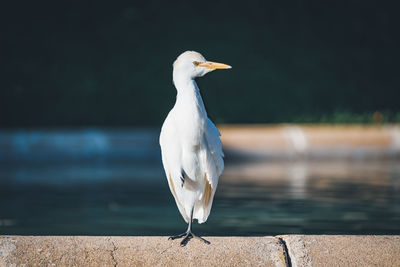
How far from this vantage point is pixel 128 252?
9.53ft

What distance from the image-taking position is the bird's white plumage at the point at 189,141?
335 centimetres

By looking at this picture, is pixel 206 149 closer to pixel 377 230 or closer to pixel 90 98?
pixel 377 230

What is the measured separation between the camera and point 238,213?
607 centimetres

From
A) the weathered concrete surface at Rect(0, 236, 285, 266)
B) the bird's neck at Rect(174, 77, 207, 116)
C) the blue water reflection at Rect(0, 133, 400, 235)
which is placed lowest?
the blue water reflection at Rect(0, 133, 400, 235)

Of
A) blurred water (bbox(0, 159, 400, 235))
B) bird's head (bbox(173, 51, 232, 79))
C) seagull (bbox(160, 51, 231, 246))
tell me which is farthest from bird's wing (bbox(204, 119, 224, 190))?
blurred water (bbox(0, 159, 400, 235))

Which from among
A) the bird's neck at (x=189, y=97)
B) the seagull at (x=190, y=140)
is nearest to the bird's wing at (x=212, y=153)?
the seagull at (x=190, y=140)

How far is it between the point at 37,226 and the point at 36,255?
262 cm

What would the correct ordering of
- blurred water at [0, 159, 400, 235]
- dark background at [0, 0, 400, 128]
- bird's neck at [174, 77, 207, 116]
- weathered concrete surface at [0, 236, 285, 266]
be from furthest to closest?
dark background at [0, 0, 400, 128]
blurred water at [0, 159, 400, 235]
bird's neck at [174, 77, 207, 116]
weathered concrete surface at [0, 236, 285, 266]

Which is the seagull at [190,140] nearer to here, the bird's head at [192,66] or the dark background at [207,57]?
the bird's head at [192,66]

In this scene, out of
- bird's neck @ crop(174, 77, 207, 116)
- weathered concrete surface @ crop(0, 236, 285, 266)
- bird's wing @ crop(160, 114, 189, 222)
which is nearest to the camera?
weathered concrete surface @ crop(0, 236, 285, 266)

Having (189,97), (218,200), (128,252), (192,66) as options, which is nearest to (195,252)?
(128,252)

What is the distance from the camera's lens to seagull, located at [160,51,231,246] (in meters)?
3.35

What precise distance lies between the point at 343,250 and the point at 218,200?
160 inches

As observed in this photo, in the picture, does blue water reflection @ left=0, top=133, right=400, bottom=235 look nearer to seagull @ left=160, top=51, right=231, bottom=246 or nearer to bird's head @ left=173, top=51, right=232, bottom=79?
seagull @ left=160, top=51, right=231, bottom=246
